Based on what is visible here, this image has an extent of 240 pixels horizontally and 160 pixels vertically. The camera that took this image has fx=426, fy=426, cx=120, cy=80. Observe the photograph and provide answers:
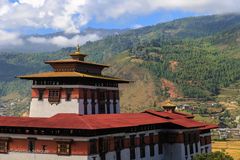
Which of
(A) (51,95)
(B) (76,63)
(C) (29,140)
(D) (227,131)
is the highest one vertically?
(B) (76,63)

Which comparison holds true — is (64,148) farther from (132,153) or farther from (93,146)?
(132,153)

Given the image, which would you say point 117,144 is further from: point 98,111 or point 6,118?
point 6,118

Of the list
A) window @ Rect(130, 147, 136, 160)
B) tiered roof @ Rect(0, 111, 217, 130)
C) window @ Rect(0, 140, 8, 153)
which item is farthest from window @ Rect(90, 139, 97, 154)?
window @ Rect(0, 140, 8, 153)

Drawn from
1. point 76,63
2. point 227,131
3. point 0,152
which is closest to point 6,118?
point 0,152

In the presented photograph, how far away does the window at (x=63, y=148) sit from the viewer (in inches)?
1958

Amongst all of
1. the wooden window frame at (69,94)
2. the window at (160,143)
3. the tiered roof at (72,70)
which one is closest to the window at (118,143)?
the wooden window frame at (69,94)

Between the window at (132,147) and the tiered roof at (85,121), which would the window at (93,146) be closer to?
the tiered roof at (85,121)

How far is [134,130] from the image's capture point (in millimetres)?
58031

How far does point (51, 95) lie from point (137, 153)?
15.0m

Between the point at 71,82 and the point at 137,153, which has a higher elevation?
the point at 71,82

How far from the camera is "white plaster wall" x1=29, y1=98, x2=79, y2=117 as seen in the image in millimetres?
60259

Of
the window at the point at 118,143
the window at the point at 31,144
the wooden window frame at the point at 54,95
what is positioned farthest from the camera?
the wooden window frame at the point at 54,95

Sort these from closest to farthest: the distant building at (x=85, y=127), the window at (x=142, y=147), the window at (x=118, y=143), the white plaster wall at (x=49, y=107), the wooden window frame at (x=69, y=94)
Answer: the distant building at (x=85, y=127)
the window at (x=118, y=143)
the window at (x=142, y=147)
the white plaster wall at (x=49, y=107)
the wooden window frame at (x=69, y=94)

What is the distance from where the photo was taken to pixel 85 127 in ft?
157
